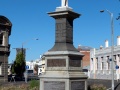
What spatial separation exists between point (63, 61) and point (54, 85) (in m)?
1.29

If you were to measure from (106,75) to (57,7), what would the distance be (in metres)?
48.3

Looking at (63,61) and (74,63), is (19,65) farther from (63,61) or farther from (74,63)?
(63,61)

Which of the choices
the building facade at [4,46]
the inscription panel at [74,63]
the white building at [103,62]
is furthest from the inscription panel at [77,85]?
the white building at [103,62]

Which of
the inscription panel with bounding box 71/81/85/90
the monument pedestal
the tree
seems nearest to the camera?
the monument pedestal

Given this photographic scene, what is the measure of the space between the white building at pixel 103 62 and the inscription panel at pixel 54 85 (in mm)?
43349

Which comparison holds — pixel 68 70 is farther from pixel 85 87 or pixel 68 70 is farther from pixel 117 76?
pixel 117 76

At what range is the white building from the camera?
192ft

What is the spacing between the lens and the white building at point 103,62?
58.5 m

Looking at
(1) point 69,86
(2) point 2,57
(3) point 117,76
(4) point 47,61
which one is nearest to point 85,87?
(1) point 69,86

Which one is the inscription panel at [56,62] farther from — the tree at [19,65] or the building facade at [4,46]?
the tree at [19,65]

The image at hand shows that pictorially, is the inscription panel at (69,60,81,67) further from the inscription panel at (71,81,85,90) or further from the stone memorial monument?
the inscription panel at (71,81,85,90)

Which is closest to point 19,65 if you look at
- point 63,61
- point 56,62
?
point 56,62

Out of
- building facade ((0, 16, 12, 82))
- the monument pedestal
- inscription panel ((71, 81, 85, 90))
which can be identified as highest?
building facade ((0, 16, 12, 82))

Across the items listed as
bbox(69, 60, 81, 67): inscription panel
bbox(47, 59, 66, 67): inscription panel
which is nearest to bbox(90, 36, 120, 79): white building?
bbox(69, 60, 81, 67): inscription panel
